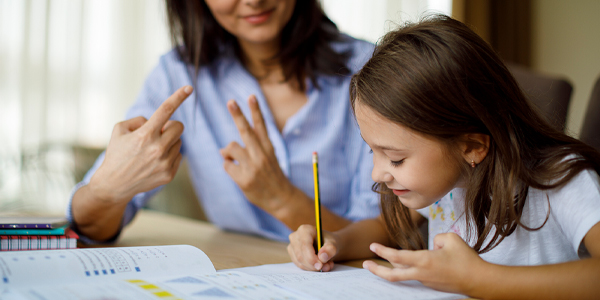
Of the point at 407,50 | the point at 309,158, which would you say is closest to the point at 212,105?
the point at 309,158

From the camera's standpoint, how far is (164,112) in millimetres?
892

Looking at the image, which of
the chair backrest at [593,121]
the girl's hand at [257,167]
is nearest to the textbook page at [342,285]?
the girl's hand at [257,167]

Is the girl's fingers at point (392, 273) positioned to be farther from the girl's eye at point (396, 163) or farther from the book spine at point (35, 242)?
the book spine at point (35, 242)

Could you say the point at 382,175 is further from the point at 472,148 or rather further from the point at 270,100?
the point at 270,100

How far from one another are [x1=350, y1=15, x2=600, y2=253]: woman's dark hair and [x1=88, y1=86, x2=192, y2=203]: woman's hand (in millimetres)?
393

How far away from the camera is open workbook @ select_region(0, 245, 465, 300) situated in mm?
525

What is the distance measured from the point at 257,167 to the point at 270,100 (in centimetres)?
30

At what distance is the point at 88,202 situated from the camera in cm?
95

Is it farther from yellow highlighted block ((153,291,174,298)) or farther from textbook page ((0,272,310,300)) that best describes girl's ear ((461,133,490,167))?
yellow highlighted block ((153,291,174,298))

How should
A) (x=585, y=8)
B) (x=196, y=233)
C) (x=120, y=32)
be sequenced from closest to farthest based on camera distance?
(x=196, y=233) < (x=120, y=32) < (x=585, y=8)

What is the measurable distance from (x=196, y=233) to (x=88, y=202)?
284mm

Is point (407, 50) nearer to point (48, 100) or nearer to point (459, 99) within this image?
point (459, 99)

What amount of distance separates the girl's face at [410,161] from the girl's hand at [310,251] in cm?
14

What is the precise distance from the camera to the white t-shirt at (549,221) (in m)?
0.61
